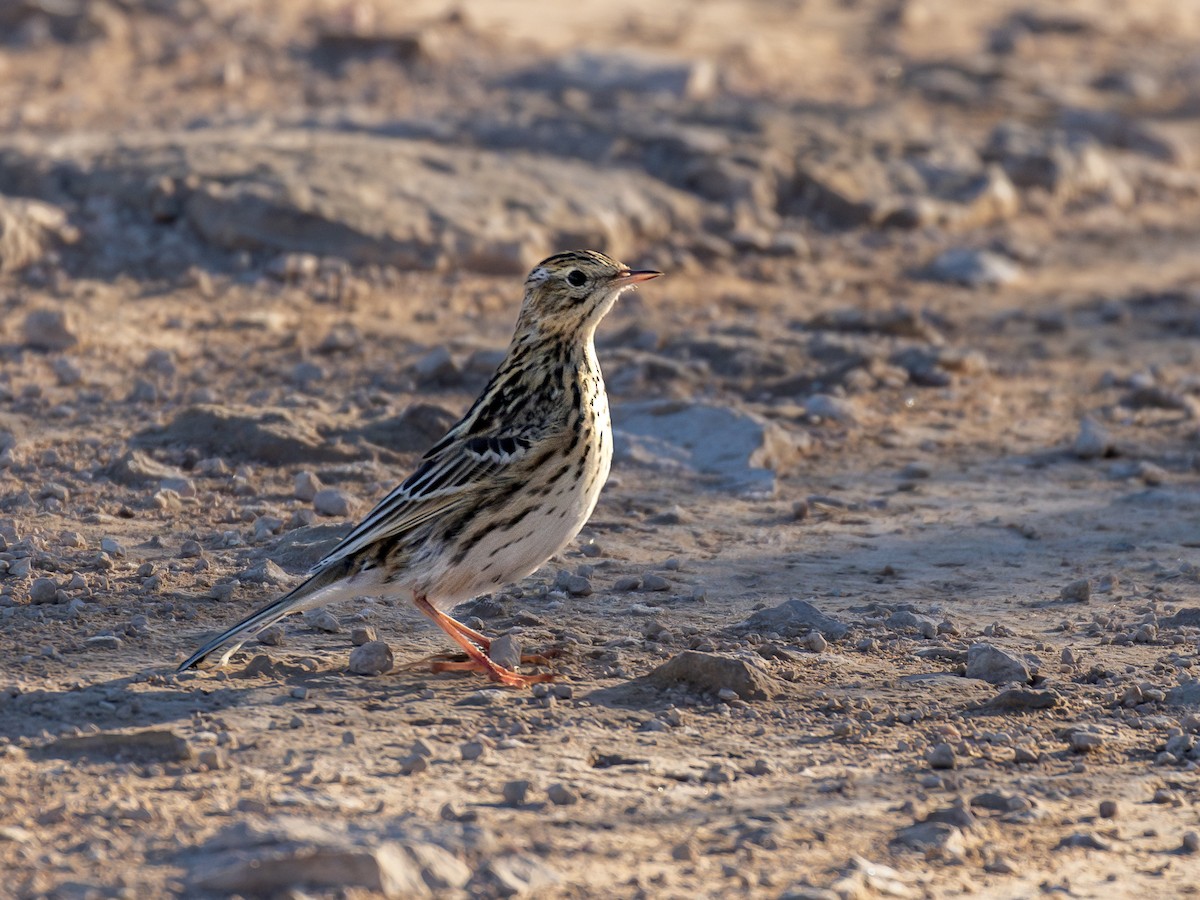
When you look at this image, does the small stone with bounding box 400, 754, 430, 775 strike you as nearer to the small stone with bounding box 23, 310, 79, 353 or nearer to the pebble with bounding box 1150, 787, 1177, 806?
the pebble with bounding box 1150, 787, 1177, 806

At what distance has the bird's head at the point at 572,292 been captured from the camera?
22.0 ft

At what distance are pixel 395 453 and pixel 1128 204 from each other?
27.5 feet

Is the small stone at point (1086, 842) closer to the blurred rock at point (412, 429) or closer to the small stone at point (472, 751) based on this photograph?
the small stone at point (472, 751)

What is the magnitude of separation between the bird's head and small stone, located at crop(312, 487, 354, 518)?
1528mm

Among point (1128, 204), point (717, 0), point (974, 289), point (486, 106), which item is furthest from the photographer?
point (717, 0)

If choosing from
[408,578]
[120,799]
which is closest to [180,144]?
[408,578]

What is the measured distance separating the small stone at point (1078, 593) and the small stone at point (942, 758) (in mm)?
1932

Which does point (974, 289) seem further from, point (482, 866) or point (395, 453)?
point (482, 866)

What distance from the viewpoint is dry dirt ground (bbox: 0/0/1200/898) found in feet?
16.9

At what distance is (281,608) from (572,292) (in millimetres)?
1679

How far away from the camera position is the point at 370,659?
6.20 meters

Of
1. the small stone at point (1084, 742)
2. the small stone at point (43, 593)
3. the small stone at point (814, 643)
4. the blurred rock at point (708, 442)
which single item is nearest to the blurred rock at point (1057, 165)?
the blurred rock at point (708, 442)

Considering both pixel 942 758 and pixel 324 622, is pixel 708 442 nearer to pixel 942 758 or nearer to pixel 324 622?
pixel 324 622

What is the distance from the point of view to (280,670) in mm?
6156
